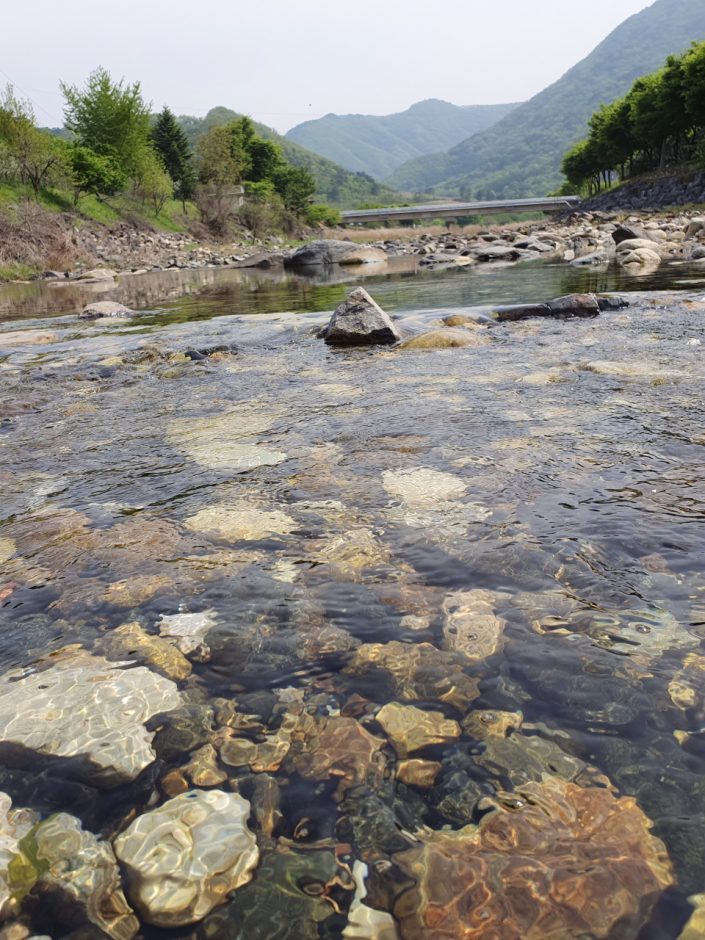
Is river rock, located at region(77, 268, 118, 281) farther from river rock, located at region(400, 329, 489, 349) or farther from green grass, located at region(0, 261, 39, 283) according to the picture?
river rock, located at region(400, 329, 489, 349)

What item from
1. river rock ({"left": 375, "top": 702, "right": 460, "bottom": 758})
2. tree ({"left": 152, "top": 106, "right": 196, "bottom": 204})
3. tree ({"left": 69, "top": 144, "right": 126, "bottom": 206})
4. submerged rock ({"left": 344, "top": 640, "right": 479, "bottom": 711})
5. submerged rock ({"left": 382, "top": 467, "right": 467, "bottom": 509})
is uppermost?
tree ({"left": 152, "top": 106, "right": 196, "bottom": 204})

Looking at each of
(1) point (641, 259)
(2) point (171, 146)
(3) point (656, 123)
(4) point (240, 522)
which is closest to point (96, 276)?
(1) point (641, 259)

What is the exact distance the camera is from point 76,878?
4.89ft

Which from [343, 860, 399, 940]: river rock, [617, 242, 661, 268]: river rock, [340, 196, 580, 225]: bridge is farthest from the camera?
[340, 196, 580, 225]: bridge

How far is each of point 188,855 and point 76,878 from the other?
263mm

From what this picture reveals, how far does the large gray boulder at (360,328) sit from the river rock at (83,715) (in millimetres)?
7728

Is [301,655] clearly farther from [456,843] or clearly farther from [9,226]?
[9,226]

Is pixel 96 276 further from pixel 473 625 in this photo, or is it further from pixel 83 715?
pixel 473 625

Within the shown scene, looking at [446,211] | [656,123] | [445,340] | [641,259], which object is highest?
[656,123]

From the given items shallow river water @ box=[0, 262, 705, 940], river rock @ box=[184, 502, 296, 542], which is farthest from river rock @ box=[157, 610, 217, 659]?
river rock @ box=[184, 502, 296, 542]

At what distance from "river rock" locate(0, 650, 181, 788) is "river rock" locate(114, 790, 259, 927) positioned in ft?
0.72

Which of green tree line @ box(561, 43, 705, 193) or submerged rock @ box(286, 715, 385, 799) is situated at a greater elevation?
green tree line @ box(561, 43, 705, 193)

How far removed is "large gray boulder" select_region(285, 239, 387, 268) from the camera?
124 ft

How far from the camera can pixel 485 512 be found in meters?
3.29
